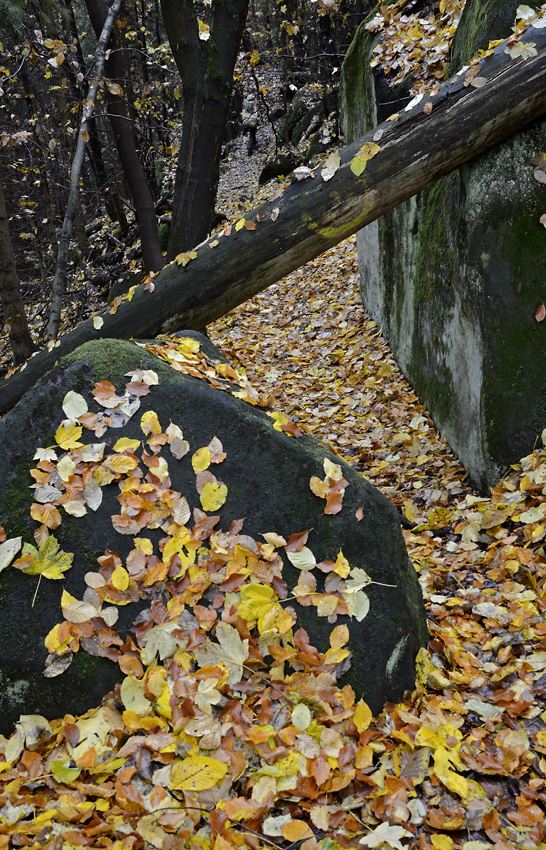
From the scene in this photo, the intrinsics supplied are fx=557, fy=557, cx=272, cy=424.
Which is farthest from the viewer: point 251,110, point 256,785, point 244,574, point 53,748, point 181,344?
point 251,110

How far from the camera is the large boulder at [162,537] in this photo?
79.7 inches

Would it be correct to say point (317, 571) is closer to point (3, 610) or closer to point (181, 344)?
point (3, 610)

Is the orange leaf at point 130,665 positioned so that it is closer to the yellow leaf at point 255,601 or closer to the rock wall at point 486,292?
the yellow leaf at point 255,601

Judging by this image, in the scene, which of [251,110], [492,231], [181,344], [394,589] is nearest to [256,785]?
[394,589]

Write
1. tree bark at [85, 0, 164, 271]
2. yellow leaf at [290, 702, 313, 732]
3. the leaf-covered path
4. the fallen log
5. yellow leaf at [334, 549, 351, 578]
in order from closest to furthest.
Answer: the leaf-covered path, yellow leaf at [290, 702, 313, 732], yellow leaf at [334, 549, 351, 578], the fallen log, tree bark at [85, 0, 164, 271]

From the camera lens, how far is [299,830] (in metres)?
1.60

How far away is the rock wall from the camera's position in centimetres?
316

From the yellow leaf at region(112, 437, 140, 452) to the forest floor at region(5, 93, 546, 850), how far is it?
1136 millimetres

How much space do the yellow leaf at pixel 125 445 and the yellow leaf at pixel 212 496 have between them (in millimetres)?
341

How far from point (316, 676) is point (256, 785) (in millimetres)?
423

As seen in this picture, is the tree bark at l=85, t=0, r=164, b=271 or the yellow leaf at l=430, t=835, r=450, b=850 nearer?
the yellow leaf at l=430, t=835, r=450, b=850

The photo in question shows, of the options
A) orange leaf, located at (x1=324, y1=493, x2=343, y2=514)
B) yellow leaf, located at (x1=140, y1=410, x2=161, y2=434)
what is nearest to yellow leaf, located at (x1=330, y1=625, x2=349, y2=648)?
orange leaf, located at (x1=324, y1=493, x2=343, y2=514)

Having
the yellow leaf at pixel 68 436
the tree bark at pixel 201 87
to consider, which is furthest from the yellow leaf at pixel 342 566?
the tree bark at pixel 201 87

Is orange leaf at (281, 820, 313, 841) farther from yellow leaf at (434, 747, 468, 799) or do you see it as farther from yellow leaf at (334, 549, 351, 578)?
yellow leaf at (334, 549, 351, 578)
